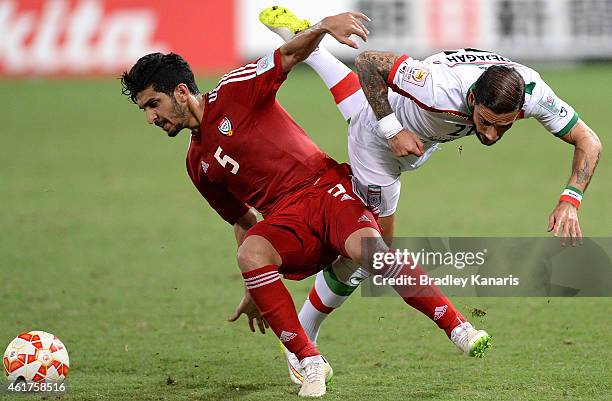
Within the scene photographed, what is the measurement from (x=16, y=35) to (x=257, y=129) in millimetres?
16076

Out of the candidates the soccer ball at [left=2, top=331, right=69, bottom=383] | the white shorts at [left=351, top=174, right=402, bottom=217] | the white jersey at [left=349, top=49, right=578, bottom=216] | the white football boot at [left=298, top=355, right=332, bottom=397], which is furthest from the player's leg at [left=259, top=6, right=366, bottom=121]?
the soccer ball at [left=2, top=331, right=69, bottom=383]

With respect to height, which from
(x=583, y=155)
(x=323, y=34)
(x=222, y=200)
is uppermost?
(x=323, y=34)

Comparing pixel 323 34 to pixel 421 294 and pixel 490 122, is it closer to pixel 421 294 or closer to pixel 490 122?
pixel 490 122

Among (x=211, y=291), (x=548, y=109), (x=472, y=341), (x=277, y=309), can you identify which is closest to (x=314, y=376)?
(x=277, y=309)

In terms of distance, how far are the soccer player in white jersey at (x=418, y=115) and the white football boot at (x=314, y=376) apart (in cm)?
25

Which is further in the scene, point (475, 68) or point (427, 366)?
point (427, 366)

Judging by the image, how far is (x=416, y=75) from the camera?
18.0 feet

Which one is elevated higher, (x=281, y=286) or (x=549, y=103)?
(x=549, y=103)

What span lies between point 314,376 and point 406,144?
1250 millimetres

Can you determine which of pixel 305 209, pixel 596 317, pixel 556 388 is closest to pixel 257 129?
pixel 305 209

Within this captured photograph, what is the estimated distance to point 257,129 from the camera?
5688mm

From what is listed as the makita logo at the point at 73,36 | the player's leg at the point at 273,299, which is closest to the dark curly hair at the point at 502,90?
the player's leg at the point at 273,299

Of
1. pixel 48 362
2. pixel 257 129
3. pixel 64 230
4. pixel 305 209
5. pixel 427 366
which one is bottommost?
pixel 64 230

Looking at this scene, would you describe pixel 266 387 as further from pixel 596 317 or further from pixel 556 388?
pixel 596 317
